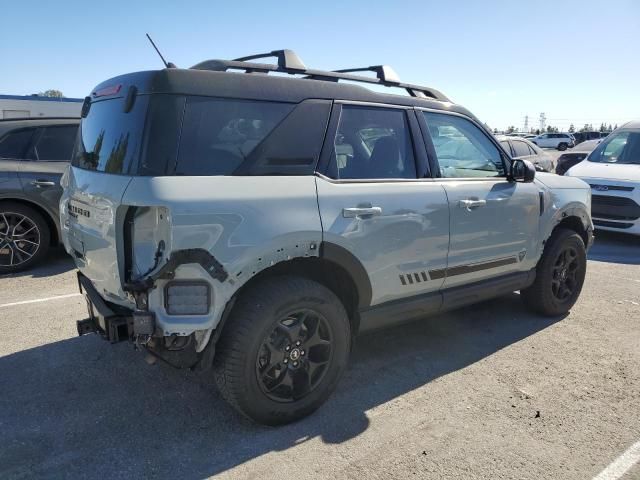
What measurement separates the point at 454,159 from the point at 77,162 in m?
2.70

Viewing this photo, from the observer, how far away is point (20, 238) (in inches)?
248

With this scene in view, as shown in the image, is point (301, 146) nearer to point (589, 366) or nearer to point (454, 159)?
point (454, 159)

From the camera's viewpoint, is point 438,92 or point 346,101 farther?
point 438,92

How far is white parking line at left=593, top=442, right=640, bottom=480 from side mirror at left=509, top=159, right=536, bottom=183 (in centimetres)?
212

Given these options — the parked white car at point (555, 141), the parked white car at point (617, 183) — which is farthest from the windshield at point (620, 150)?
the parked white car at point (555, 141)

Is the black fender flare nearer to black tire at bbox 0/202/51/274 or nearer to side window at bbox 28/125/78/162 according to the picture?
black tire at bbox 0/202/51/274

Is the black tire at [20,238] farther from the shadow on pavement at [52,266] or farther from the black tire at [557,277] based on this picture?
the black tire at [557,277]

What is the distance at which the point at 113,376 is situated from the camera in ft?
11.8

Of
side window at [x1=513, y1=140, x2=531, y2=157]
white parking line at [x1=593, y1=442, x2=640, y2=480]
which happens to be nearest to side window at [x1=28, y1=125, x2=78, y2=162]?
white parking line at [x1=593, y1=442, x2=640, y2=480]

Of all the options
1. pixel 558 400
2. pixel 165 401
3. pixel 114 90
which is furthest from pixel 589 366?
pixel 114 90

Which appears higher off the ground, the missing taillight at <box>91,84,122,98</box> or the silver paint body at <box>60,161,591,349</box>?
the missing taillight at <box>91,84,122,98</box>

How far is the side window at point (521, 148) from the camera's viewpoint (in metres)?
10.9

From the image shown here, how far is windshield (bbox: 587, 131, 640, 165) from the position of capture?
365 inches

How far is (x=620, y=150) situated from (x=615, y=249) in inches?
92.9
